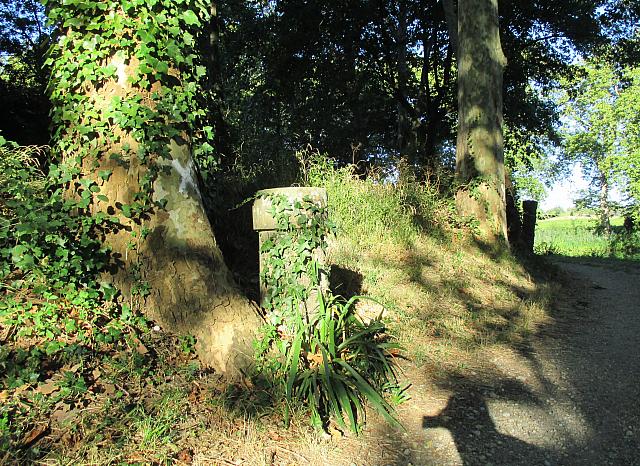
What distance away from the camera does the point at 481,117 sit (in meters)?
8.16

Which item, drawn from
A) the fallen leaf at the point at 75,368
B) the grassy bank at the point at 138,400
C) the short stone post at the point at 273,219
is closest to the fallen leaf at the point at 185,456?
the grassy bank at the point at 138,400

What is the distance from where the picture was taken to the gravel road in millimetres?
2867

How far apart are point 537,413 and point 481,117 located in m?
6.10

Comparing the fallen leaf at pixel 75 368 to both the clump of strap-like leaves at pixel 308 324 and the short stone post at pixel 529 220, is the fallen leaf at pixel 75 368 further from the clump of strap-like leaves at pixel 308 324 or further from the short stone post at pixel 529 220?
the short stone post at pixel 529 220

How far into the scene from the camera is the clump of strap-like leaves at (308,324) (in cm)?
326

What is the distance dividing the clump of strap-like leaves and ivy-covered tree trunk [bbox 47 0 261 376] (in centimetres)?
26

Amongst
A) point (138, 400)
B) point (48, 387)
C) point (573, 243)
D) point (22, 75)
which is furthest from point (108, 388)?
point (573, 243)

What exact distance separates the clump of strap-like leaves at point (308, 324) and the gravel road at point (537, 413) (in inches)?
15.5

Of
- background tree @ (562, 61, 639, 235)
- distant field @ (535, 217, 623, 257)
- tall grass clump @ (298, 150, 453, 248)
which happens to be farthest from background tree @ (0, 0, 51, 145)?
background tree @ (562, 61, 639, 235)

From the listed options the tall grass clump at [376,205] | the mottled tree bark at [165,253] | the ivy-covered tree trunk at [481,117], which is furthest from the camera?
the ivy-covered tree trunk at [481,117]

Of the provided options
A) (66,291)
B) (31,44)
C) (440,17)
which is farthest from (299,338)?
(31,44)

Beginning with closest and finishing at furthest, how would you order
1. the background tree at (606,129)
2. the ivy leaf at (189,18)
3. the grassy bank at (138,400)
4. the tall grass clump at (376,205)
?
the grassy bank at (138,400) → the ivy leaf at (189,18) → the tall grass clump at (376,205) → the background tree at (606,129)

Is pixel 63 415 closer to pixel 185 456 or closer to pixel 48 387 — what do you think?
pixel 48 387

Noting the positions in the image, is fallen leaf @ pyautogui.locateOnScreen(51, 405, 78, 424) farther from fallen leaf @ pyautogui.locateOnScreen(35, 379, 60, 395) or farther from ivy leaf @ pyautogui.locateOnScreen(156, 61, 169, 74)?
ivy leaf @ pyautogui.locateOnScreen(156, 61, 169, 74)
